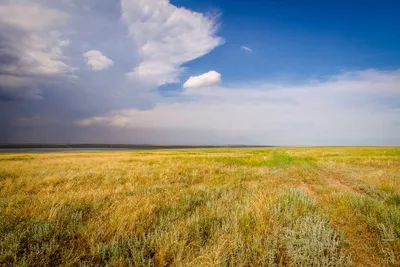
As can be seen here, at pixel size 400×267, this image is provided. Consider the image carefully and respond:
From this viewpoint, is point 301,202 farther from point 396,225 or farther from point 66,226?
point 66,226

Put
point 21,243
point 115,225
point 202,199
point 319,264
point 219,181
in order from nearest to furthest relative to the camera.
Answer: point 319,264, point 21,243, point 115,225, point 202,199, point 219,181

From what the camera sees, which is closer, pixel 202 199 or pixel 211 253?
pixel 211 253

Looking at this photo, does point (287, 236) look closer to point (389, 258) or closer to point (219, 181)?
point (389, 258)

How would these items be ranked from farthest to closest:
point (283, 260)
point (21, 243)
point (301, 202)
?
point (301, 202) < point (21, 243) < point (283, 260)

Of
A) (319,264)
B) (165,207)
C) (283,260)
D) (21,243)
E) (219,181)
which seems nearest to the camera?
(319,264)

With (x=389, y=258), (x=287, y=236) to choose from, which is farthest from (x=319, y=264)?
(x=389, y=258)

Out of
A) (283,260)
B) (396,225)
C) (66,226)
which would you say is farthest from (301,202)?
(66,226)

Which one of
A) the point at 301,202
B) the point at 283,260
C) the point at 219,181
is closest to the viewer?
the point at 283,260

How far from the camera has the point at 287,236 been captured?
4.71 meters

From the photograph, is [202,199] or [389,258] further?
[202,199]

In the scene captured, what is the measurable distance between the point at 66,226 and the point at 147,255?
266 cm

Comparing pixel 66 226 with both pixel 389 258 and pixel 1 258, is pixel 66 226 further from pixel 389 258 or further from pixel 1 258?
pixel 389 258

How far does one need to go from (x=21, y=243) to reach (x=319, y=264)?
19.2ft

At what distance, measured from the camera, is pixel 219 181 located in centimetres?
1365
